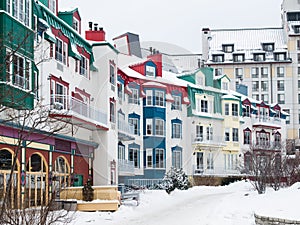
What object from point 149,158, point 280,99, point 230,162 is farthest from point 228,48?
point 149,158

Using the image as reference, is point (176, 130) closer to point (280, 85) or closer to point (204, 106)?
point (204, 106)

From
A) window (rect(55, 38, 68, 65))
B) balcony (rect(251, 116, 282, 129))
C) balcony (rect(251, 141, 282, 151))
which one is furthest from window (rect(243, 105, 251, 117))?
window (rect(55, 38, 68, 65))

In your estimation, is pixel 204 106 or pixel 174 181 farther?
pixel 204 106

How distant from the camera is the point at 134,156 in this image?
48.5 meters

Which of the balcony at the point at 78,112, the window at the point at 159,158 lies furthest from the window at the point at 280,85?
the balcony at the point at 78,112

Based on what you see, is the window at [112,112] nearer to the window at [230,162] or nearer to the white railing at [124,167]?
the white railing at [124,167]

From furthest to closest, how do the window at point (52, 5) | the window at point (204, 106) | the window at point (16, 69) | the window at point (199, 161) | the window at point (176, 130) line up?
the window at point (204, 106)
the window at point (199, 161)
the window at point (176, 130)
the window at point (52, 5)
the window at point (16, 69)

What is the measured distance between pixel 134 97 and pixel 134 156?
4948mm

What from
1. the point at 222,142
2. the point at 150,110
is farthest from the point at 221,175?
the point at 150,110

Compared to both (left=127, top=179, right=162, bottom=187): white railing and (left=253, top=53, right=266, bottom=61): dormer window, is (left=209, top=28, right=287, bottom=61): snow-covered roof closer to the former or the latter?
(left=253, top=53, right=266, bottom=61): dormer window

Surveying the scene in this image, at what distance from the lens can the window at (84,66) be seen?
3478 cm

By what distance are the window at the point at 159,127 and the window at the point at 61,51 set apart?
19.8m

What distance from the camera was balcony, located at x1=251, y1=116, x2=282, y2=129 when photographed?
6588cm

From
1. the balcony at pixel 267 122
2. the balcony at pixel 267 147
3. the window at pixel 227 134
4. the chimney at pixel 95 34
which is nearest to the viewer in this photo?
the chimney at pixel 95 34
